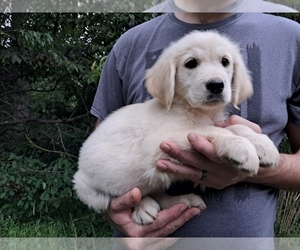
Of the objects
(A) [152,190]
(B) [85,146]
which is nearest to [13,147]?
(B) [85,146]

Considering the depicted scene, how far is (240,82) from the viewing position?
1125 millimetres

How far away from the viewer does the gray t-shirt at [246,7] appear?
115cm

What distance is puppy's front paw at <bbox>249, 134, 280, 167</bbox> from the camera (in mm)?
1027

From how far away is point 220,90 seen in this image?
1.05 metres

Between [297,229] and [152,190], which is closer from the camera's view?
[152,190]

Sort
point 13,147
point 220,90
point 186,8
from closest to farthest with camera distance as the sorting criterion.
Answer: point 220,90 < point 186,8 < point 13,147

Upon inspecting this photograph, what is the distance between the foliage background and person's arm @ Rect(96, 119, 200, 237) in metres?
0.13

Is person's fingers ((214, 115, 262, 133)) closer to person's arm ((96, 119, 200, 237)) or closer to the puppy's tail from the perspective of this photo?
person's arm ((96, 119, 200, 237))

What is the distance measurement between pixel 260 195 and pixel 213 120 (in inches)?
9.7

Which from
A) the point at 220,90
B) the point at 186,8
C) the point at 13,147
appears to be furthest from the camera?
the point at 13,147

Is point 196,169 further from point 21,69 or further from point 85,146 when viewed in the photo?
point 21,69

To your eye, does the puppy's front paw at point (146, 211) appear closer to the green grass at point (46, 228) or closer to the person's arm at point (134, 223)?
the person's arm at point (134, 223)

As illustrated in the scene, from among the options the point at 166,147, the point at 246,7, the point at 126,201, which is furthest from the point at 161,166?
the point at 246,7

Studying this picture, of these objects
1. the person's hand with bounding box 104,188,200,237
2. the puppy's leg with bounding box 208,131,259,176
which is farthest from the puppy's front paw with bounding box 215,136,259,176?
the person's hand with bounding box 104,188,200,237
